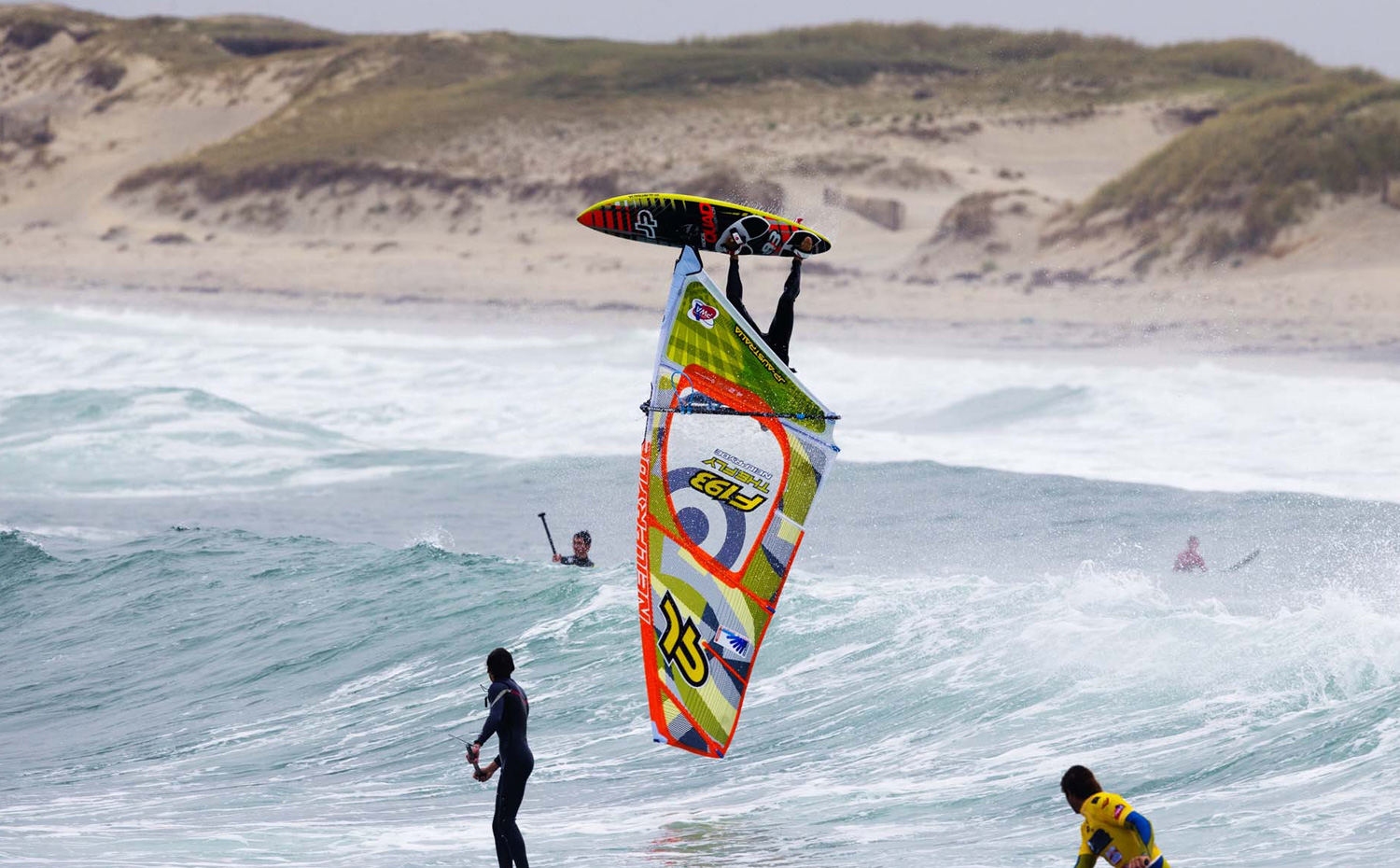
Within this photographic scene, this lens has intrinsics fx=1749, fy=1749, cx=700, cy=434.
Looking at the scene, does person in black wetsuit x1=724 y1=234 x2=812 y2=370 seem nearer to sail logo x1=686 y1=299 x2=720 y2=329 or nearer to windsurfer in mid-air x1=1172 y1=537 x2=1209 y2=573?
sail logo x1=686 y1=299 x2=720 y2=329

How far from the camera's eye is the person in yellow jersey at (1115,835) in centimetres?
614

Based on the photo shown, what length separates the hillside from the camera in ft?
117

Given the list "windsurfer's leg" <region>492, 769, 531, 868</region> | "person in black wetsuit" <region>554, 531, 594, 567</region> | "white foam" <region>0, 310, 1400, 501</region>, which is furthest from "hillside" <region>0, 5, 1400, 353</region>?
"windsurfer's leg" <region>492, 769, 531, 868</region>

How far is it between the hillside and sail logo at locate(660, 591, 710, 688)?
46.2ft

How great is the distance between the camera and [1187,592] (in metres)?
13.9

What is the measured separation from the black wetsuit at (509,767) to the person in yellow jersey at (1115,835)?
113 inches

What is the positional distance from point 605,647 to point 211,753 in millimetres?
2940

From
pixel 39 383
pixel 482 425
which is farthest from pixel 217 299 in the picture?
pixel 482 425

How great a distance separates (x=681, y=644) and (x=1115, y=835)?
2792mm

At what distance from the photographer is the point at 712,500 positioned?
8.55m

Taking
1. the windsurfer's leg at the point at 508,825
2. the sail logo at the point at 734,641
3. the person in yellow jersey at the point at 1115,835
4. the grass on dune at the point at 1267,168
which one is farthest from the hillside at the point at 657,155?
the person in yellow jersey at the point at 1115,835

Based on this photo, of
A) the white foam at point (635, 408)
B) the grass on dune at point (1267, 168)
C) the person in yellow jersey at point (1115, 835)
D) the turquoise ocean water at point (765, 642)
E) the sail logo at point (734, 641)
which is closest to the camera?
the person in yellow jersey at point (1115, 835)

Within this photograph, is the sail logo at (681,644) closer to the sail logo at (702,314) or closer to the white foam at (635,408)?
the sail logo at (702,314)

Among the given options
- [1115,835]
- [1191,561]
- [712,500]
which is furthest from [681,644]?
[1191,561]
